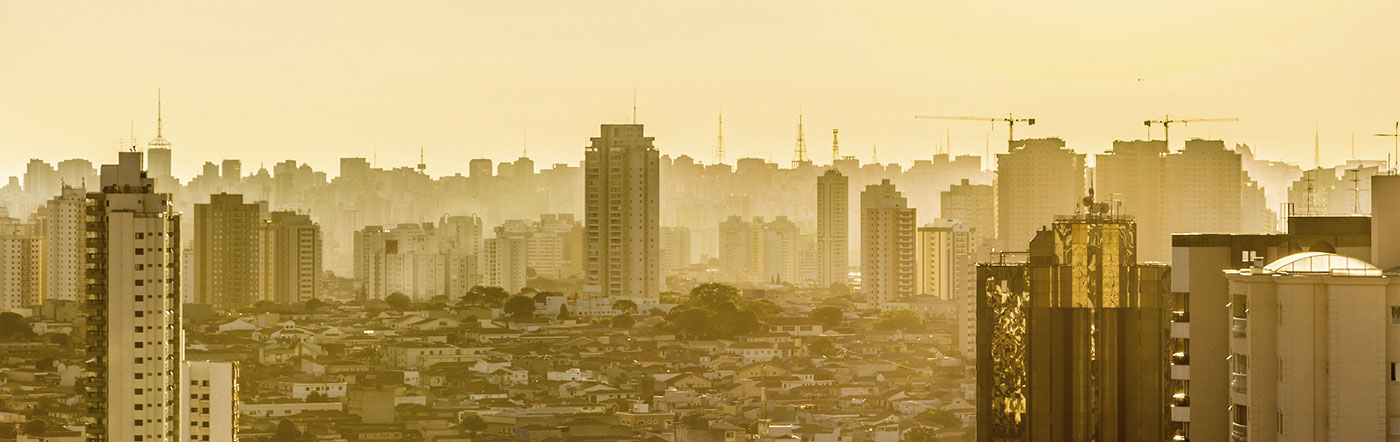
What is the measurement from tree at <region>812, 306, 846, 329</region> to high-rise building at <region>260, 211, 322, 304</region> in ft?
31.7

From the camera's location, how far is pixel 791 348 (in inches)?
1366

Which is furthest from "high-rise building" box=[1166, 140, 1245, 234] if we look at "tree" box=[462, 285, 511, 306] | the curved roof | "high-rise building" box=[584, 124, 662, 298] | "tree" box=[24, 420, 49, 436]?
the curved roof

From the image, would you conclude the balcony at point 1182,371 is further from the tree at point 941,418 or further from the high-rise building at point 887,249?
the high-rise building at point 887,249

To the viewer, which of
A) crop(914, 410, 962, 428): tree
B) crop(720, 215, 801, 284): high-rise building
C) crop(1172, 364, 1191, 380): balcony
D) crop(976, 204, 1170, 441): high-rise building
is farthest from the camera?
crop(720, 215, 801, 284): high-rise building

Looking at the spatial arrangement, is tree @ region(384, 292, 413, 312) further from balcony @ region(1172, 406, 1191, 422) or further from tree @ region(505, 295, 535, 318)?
balcony @ region(1172, 406, 1191, 422)

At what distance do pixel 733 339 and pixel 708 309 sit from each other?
48.8 inches

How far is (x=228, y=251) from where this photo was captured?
39969 millimetres

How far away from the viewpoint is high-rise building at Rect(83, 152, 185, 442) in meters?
13.6

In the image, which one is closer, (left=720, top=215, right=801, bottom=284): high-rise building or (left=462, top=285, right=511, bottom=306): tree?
(left=462, top=285, right=511, bottom=306): tree

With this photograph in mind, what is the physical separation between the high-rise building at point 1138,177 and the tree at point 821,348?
4949mm

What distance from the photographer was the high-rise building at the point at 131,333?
534 inches

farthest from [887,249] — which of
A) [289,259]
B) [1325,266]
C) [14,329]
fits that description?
[1325,266]

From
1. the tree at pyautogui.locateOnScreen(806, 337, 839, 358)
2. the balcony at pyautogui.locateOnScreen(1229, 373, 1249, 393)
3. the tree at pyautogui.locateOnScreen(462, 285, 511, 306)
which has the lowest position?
the tree at pyautogui.locateOnScreen(806, 337, 839, 358)

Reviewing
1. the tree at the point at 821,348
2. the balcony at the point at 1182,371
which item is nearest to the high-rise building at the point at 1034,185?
the tree at the point at 821,348
